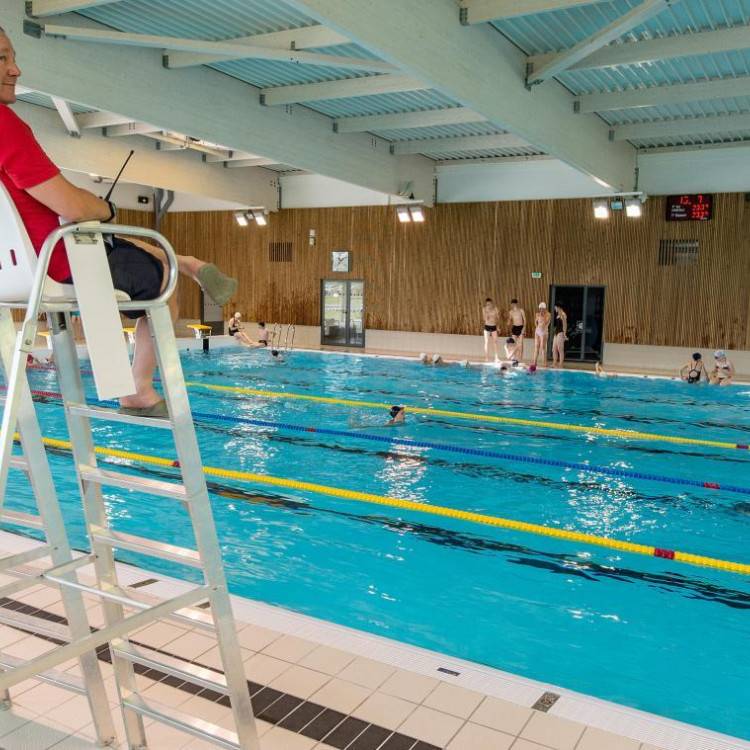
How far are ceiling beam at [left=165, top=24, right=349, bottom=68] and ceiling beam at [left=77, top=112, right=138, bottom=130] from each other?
4.04 meters

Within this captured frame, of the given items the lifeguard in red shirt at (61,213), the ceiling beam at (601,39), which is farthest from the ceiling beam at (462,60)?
the lifeguard in red shirt at (61,213)

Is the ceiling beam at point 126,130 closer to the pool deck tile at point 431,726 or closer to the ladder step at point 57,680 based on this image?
the ladder step at point 57,680

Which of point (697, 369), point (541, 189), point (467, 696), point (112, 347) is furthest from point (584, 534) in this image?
point (541, 189)

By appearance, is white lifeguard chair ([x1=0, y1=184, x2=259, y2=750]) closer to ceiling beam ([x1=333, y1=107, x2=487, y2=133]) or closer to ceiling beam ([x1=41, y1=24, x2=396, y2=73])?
ceiling beam ([x1=41, y1=24, x2=396, y2=73])

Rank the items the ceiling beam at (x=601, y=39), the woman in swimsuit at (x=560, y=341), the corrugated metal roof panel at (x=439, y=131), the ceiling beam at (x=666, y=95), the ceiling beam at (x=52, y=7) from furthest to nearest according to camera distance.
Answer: the woman in swimsuit at (x=560, y=341), the corrugated metal roof panel at (x=439, y=131), the ceiling beam at (x=666, y=95), the ceiling beam at (x=52, y=7), the ceiling beam at (x=601, y=39)

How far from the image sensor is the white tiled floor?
2719mm

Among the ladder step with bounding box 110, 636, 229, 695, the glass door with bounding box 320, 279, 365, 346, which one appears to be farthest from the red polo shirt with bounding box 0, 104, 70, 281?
the glass door with bounding box 320, 279, 365, 346

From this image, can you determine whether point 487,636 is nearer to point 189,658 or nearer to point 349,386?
point 189,658

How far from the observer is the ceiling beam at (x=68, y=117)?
40.5ft

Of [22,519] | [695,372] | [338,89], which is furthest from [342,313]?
[22,519]

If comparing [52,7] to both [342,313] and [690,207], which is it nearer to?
[690,207]

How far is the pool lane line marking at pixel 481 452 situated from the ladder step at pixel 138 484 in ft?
22.6

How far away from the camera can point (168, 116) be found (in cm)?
1024

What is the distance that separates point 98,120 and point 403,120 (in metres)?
5.71
